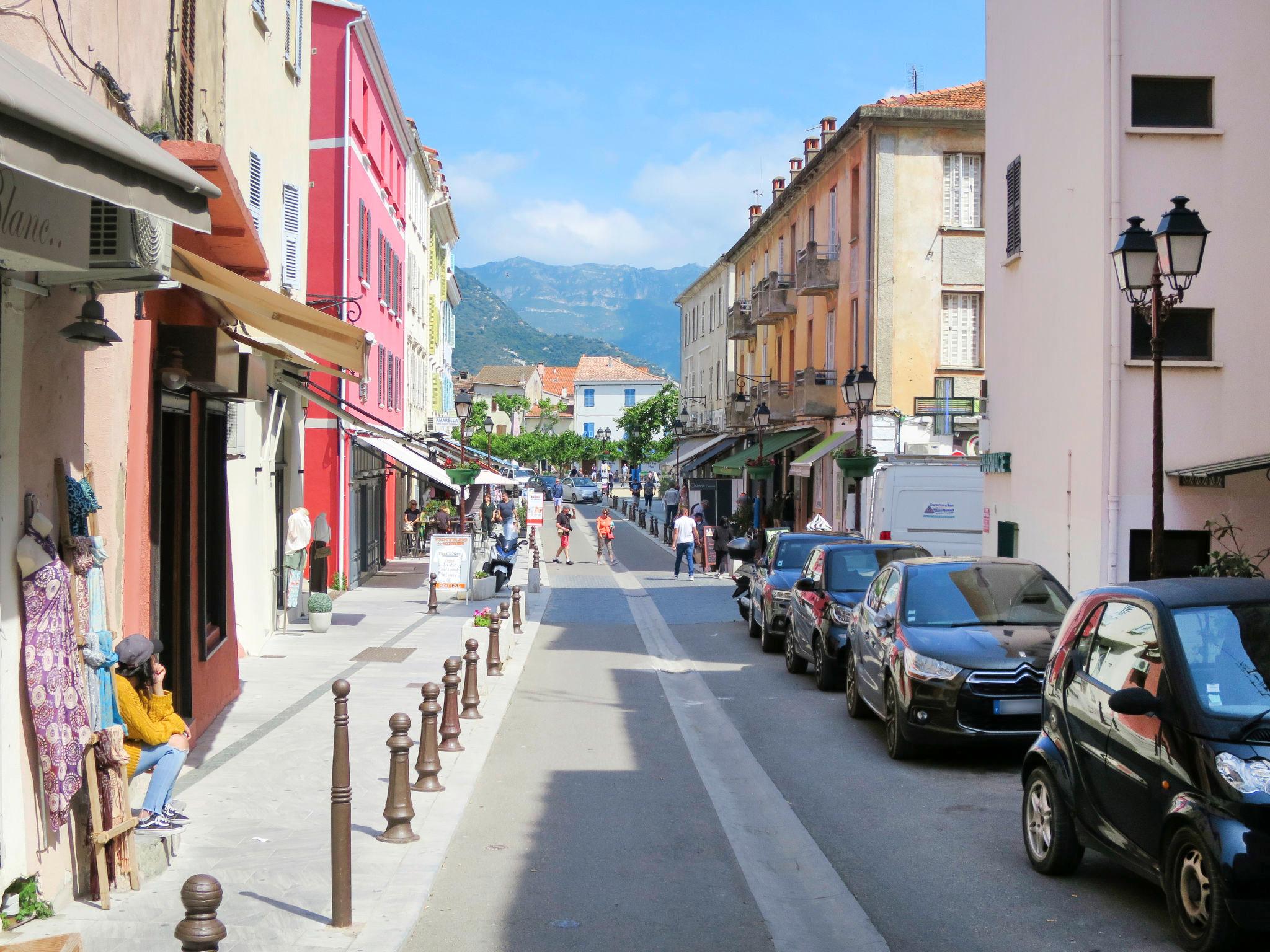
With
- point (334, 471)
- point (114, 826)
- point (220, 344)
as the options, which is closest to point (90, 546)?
point (114, 826)

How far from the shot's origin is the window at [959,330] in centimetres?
3028

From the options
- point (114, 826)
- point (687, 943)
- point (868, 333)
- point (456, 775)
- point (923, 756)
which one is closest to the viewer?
point (687, 943)

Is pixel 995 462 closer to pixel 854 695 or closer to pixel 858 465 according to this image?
pixel 858 465

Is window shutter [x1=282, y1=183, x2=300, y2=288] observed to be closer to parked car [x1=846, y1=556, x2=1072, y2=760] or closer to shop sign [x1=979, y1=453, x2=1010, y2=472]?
parked car [x1=846, y1=556, x2=1072, y2=760]

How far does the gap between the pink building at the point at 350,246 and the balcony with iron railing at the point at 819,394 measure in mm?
11478

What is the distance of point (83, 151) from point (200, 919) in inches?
95.5

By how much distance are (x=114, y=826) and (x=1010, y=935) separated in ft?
14.2

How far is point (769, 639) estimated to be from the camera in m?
17.9

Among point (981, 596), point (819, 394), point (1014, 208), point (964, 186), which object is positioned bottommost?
point (981, 596)

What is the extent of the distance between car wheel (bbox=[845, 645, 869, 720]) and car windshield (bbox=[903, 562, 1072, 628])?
4.36 feet

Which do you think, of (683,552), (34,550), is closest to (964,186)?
(683,552)

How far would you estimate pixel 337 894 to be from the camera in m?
5.75

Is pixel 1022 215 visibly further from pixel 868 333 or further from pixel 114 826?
pixel 114 826

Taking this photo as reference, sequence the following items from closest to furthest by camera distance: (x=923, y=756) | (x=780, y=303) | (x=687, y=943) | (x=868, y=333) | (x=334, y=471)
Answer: (x=687, y=943) → (x=923, y=756) → (x=334, y=471) → (x=868, y=333) → (x=780, y=303)
